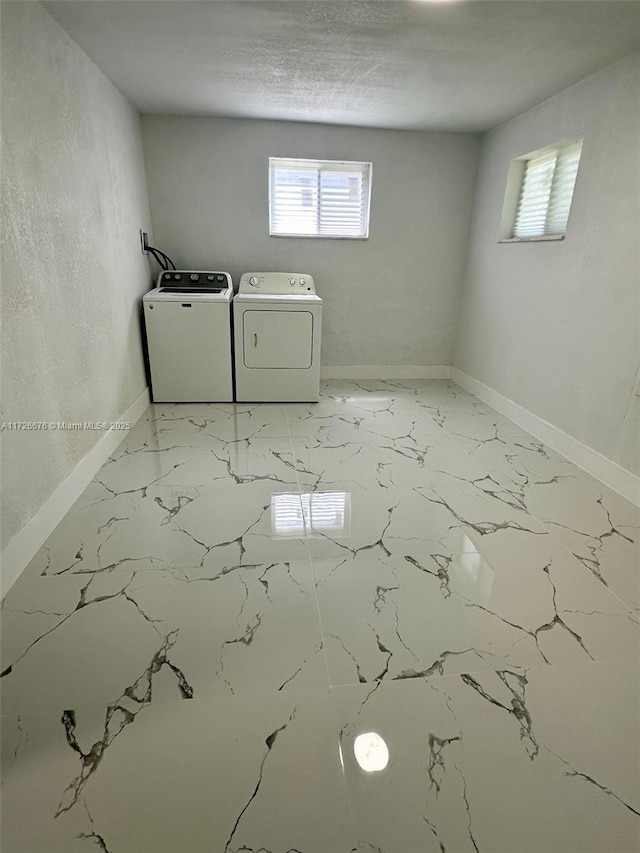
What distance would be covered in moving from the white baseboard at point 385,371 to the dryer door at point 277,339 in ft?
2.63

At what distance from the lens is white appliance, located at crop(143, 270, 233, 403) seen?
323cm

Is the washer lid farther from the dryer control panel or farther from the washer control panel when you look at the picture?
the dryer control panel

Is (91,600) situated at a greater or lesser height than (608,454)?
lesser

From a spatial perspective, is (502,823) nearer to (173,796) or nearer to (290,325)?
(173,796)

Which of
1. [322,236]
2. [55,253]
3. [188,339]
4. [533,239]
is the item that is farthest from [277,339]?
[533,239]

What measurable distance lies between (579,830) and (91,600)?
1527 mm

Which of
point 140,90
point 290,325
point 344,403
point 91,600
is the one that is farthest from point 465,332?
point 91,600

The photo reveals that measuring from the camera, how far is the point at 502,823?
1.00 m

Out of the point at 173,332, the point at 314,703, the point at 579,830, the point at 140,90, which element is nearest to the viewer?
the point at 579,830

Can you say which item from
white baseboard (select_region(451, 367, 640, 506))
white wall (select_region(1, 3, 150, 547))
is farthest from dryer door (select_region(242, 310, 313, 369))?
white baseboard (select_region(451, 367, 640, 506))

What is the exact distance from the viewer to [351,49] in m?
2.13

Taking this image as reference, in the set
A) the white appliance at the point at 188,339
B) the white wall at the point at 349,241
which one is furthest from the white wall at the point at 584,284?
the white appliance at the point at 188,339

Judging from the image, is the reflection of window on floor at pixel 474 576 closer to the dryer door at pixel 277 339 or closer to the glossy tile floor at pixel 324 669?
the glossy tile floor at pixel 324 669

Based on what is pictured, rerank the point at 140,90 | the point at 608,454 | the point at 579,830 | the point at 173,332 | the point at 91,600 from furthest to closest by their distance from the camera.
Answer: the point at 173,332, the point at 140,90, the point at 608,454, the point at 91,600, the point at 579,830
